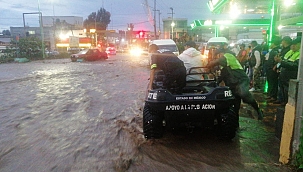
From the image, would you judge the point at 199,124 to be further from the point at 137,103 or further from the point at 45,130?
the point at 137,103

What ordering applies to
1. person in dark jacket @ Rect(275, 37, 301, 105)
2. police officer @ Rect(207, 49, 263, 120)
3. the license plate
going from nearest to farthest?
1. the license plate
2. police officer @ Rect(207, 49, 263, 120)
3. person in dark jacket @ Rect(275, 37, 301, 105)

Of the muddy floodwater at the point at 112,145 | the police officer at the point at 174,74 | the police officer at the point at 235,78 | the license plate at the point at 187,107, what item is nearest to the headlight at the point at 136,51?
the muddy floodwater at the point at 112,145

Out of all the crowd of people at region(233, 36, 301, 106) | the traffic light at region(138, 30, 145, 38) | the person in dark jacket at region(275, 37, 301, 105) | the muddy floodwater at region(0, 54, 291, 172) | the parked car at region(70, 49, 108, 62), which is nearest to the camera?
the muddy floodwater at region(0, 54, 291, 172)

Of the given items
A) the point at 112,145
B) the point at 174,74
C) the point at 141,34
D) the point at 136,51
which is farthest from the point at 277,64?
the point at 141,34

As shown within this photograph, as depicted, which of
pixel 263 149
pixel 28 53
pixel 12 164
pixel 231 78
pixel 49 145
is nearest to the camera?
pixel 12 164

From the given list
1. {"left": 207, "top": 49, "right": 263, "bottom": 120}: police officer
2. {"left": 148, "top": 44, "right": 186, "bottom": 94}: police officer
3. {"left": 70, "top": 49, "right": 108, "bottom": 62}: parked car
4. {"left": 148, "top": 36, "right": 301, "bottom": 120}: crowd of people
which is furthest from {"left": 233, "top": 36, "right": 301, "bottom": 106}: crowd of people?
{"left": 70, "top": 49, "right": 108, "bottom": 62}: parked car

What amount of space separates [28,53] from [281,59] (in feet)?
111

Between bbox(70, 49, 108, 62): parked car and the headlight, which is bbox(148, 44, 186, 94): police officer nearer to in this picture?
bbox(70, 49, 108, 62): parked car

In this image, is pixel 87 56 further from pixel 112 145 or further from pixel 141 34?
pixel 112 145

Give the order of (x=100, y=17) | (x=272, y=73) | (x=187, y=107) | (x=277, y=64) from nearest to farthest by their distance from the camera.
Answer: (x=187, y=107)
(x=277, y=64)
(x=272, y=73)
(x=100, y=17)

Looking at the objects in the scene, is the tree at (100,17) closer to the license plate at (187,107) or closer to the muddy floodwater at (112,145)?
the muddy floodwater at (112,145)

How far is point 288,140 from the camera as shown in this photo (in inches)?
157

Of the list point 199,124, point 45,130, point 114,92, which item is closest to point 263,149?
point 199,124

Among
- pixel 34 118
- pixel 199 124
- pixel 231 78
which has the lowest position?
pixel 34 118
